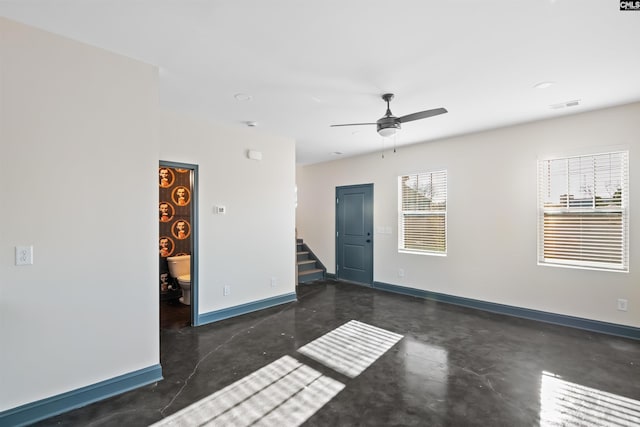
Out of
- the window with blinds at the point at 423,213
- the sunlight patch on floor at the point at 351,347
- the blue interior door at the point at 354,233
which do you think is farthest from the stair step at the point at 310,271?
the sunlight patch on floor at the point at 351,347

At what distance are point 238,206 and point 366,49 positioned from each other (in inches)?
107

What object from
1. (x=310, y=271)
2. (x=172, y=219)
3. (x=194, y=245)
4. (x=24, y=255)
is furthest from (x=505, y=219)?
(x=172, y=219)

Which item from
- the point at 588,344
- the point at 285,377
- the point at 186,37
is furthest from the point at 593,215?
the point at 186,37

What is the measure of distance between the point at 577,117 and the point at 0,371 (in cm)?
600

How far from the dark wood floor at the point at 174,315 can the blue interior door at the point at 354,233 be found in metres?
3.24

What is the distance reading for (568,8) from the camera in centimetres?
183

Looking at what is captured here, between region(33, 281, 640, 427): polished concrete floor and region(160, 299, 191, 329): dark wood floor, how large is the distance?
0.80 feet

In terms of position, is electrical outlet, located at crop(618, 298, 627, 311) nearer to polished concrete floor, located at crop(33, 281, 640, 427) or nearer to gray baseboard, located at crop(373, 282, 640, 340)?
gray baseboard, located at crop(373, 282, 640, 340)

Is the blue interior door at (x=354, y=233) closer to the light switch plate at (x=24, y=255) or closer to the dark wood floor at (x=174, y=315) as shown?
the dark wood floor at (x=174, y=315)

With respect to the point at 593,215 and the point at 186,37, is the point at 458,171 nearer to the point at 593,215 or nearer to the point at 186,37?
the point at 593,215

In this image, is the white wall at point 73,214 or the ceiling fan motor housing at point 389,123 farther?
the ceiling fan motor housing at point 389,123

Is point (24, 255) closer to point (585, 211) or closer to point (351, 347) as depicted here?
point (351, 347)

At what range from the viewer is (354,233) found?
6324 millimetres

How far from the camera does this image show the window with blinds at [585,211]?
352 cm
